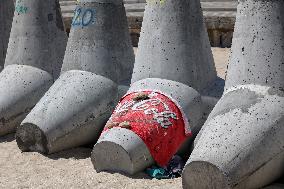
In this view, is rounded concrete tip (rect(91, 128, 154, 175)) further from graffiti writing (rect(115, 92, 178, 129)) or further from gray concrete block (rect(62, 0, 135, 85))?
gray concrete block (rect(62, 0, 135, 85))

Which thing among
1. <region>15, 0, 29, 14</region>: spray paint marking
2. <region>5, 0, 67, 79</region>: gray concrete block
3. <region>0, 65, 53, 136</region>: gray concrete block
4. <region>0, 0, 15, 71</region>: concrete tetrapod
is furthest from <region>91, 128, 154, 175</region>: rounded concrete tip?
<region>0, 0, 15, 71</region>: concrete tetrapod

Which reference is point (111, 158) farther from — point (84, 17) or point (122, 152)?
point (84, 17)

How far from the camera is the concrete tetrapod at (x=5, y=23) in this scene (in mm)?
6613

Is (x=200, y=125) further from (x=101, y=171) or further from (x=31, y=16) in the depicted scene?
(x=31, y=16)

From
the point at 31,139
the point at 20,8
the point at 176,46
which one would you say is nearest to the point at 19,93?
the point at 31,139

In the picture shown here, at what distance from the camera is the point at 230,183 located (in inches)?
134

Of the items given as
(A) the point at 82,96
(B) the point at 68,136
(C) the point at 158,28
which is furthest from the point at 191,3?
(B) the point at 68,136

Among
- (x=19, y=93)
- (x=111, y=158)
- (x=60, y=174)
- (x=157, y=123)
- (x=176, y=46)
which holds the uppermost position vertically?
(x=176, y=46)

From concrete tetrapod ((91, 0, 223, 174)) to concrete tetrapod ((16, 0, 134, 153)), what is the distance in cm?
41

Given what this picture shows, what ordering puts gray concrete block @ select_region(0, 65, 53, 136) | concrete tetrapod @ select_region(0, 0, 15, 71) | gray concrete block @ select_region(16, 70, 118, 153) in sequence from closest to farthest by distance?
gray concrete block @ select_region(16, 70, 118, 153) → gray concrete block @ select_region(0, 65, 53, 136) → concrete tetrapod @ select_region(0, 0, 15, 71)

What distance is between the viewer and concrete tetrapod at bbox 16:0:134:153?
4867 millimetres

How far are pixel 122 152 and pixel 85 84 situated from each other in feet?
3.74

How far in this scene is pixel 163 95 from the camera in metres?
4.46

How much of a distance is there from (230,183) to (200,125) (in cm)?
117
